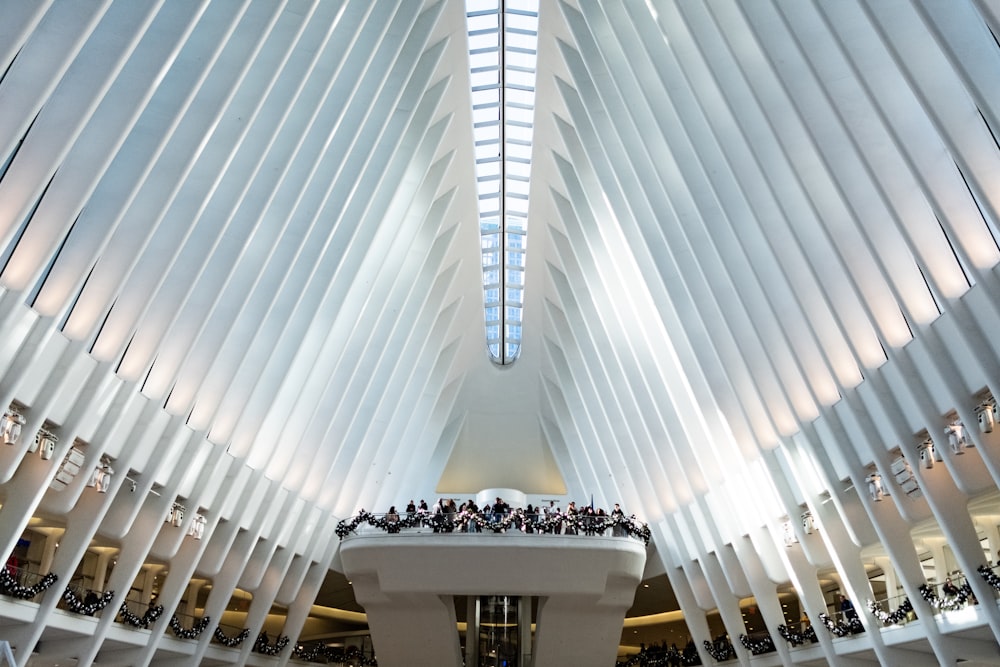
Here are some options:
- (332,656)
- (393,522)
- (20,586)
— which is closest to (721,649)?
(393,522)

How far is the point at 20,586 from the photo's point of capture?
49.5 feet

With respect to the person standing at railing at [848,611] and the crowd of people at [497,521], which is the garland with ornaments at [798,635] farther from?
the crowd of people at [497,521]

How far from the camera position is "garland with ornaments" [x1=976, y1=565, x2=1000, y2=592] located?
13.8 m

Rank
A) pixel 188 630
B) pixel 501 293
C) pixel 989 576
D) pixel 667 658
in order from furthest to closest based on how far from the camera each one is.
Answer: pixel 501 293
pixel 667 658
pixel 188 630
pixel 989 576

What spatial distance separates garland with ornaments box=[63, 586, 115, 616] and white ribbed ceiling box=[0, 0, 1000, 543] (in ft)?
10.0

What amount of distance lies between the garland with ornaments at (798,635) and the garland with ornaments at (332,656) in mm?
14187

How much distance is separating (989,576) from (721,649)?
14462 mm

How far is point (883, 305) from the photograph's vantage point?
47.3 ft

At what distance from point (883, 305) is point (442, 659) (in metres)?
17.9

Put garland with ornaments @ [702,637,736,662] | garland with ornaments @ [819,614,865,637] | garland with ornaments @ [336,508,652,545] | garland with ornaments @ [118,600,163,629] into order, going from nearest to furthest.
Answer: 1. garland with ornaments @ [819,614,865,637]
2. garland with ornaments @ [118,600,163,629]
3. garland with ornaments @ [336,508,652,545]
4. garland with ornaments @ [702,637,736,662]

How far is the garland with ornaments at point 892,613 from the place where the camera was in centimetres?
1686

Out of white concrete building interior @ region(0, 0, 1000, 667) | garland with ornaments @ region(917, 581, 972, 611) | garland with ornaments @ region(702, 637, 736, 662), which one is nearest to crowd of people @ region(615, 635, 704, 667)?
white concrete building interior @ region(0, 0, 1000, 667)

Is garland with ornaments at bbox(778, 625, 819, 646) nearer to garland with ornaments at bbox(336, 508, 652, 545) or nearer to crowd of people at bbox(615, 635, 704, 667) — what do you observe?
garland with ornaments at bbox(336, 508, 652, 545)

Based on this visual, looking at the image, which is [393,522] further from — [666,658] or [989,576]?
[989,576]
